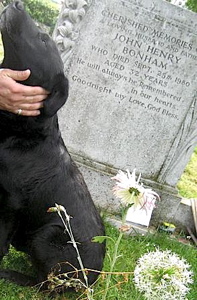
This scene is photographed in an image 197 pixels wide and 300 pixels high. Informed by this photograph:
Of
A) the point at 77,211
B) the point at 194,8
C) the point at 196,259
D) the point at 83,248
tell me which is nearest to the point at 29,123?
the point at 77,211

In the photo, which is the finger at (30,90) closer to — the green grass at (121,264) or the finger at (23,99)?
the finger at (23,99)

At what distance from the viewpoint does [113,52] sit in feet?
14.7

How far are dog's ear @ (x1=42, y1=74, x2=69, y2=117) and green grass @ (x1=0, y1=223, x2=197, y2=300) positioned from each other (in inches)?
39.1

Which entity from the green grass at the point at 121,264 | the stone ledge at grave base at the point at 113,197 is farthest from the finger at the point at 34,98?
the stone ledge at grave base at the point at 113,197

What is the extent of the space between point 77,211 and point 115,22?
93.8 inches

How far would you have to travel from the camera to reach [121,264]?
308cm

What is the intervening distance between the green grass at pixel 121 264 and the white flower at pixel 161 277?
961mm

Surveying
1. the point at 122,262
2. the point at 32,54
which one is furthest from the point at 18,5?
the point at 122,262

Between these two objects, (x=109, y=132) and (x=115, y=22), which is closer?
(x=115, y=22)

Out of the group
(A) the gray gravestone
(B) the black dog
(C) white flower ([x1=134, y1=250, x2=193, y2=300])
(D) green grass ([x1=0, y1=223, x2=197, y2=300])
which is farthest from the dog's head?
(A) the gray gravestone

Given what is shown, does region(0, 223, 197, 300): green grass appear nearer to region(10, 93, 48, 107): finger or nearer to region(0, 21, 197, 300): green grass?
region(0, 21, 197, 300): green grass

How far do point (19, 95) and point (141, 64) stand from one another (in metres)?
2.36

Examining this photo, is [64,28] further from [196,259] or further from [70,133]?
[196,259]

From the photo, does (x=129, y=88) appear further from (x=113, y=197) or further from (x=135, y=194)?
(x=135, y=194)
